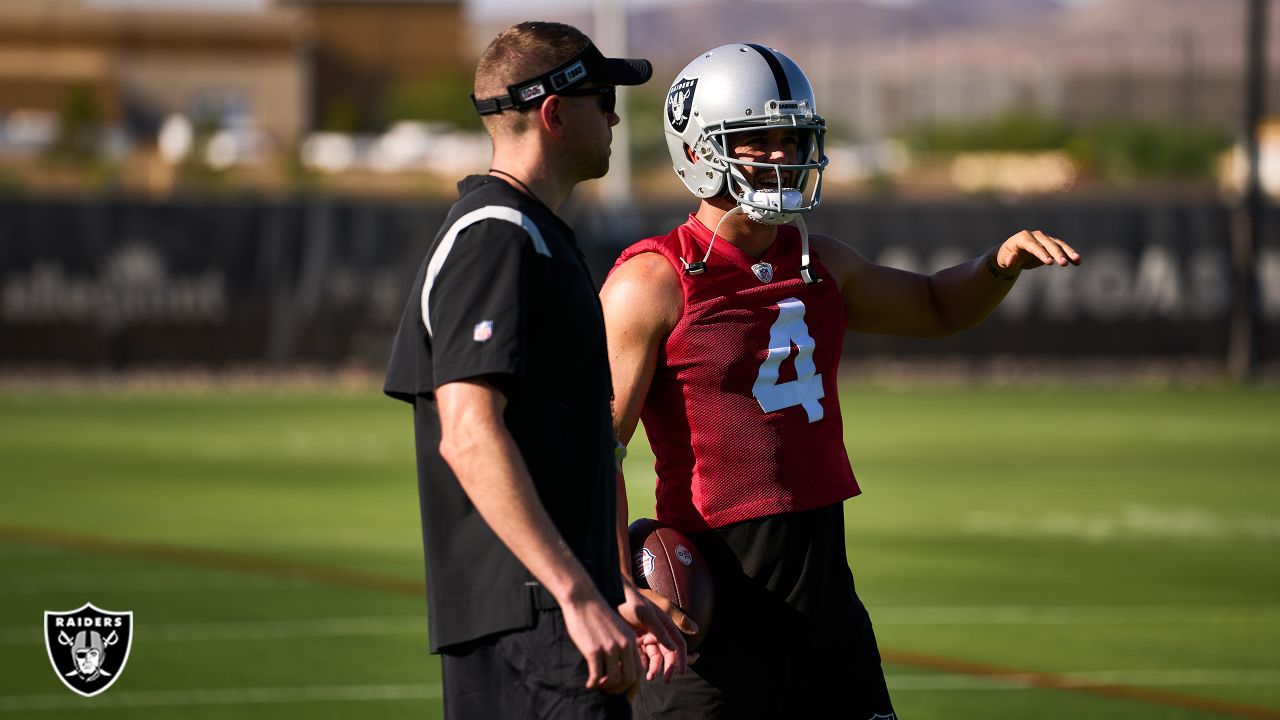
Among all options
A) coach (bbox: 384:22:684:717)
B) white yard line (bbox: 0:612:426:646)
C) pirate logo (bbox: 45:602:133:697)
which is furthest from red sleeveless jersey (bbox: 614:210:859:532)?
white yard line (bbox: 0:612:426:646)

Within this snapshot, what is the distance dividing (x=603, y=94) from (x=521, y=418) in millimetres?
852

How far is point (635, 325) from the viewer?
565 centimetres

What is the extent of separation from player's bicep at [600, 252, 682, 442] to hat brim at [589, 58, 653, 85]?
34.7 inches

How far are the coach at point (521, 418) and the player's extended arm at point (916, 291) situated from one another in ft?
5.23

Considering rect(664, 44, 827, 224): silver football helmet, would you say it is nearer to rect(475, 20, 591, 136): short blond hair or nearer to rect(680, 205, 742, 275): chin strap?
rect(680, 205, 742, 275): chin strap

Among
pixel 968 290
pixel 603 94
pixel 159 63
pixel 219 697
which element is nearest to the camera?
pixel 603 94

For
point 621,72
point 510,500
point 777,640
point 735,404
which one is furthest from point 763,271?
point 510,500

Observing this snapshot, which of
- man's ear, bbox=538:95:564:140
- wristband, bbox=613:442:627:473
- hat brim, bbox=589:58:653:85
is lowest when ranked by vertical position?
wristband, bbox=613:442:627:473

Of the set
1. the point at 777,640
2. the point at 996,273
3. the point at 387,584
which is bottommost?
the point at 387,584

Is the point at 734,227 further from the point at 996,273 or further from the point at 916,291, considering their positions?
the point at 996,273

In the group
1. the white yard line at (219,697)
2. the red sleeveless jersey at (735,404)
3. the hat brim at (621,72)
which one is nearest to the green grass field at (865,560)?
the white yard line at (219,697)

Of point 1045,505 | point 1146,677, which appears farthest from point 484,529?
point 1045,505

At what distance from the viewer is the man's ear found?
462 centimetres

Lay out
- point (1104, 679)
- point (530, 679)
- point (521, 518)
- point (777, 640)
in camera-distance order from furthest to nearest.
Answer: point (1104, 679)
point (777, 640)
point (530, 679)
point (521, 518)
